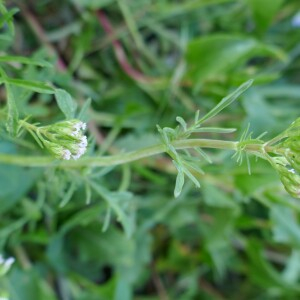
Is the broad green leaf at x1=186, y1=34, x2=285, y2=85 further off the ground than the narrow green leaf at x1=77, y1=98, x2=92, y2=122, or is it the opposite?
the narrow green leaf at x1=77, y1=98, x2=92, y2=122

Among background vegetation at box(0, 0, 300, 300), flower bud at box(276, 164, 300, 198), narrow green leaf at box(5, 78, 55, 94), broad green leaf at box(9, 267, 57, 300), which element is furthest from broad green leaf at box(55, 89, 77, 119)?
broad green leaf at box(9, 267, 57, 300)

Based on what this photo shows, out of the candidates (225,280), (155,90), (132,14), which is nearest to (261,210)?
(225,280)

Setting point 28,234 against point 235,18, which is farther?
point 235,18

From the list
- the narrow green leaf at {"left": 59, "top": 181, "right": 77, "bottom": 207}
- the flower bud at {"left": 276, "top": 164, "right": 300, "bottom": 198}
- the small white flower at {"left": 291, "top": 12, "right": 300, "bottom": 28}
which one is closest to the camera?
the flower bud at {"left": 276, "top": 164, "right": 300, "bottom": 198}

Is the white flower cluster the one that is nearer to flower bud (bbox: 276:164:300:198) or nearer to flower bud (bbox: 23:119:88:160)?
flower bud (bbox: 23:119:88:160)

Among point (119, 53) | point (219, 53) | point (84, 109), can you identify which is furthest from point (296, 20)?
point (84, 109)

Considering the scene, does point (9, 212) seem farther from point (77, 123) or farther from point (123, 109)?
point (77, 123)
